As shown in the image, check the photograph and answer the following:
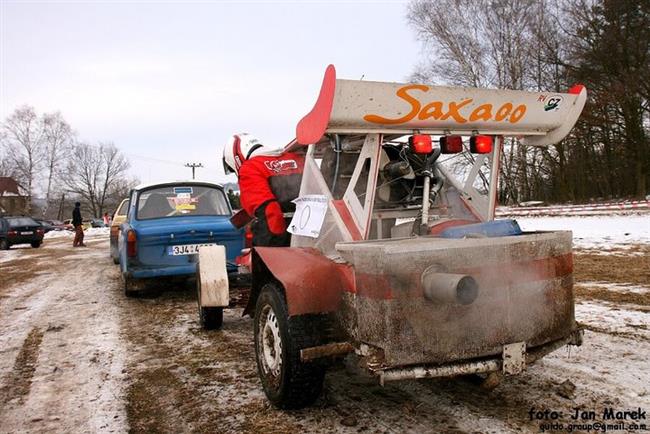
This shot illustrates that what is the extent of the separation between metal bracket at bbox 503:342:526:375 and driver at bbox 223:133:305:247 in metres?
2.01

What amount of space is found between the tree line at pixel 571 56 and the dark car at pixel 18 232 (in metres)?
20.8

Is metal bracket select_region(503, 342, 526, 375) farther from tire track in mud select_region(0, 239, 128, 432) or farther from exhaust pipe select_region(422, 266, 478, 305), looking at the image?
tire track in mud select_region(0, 239, 128, 432)

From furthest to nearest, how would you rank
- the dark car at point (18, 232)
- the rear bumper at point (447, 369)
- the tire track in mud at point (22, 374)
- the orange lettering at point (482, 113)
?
the dark car at point (18, 232)
the tire track in mud at point (22, 374)
the orange lettering at point (482, 113)
the rear bumper at point (447, 369)

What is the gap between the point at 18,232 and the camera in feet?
73.9

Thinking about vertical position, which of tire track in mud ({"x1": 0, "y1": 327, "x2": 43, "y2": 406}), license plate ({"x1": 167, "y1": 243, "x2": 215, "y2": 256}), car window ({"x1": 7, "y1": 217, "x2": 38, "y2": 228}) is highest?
car window ({"x1": 7, "y1": 217, "x2": 38, "y2": 228})

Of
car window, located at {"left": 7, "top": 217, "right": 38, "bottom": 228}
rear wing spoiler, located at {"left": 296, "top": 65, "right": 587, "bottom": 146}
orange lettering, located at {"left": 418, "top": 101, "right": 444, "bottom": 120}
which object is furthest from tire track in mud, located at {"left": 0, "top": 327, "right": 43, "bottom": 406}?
car window, located at {"left": 7, "top": 217, "right": 38, "bottom": 228}

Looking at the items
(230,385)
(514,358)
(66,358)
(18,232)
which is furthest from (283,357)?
(18,232)

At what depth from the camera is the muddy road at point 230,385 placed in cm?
319

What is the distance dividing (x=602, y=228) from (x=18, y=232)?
72.3 feet

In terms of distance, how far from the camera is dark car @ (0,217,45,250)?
22438 millimetres

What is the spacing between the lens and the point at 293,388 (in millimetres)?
3146

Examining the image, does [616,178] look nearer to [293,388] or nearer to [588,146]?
[588,146]

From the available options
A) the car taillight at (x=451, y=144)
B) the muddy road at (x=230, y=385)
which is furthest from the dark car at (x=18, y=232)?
the car taillight at (x=451, y=144)

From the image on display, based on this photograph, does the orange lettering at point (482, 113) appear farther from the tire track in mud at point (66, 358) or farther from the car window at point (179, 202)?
the car window at point (179, 202)
